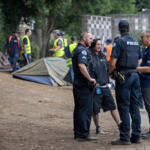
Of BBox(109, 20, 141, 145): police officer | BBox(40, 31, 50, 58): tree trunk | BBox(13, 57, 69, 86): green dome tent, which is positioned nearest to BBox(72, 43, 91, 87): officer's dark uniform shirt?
BBox(109, 20, 141, 145): police officer

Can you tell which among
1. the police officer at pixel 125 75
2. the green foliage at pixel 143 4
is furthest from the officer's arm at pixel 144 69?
the green foliage at pixel 143 4

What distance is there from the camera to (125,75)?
7113mm

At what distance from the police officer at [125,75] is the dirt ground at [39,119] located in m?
0.51

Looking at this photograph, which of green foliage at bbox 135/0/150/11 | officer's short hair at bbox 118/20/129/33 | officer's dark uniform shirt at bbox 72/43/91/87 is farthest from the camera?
green foliage at bbox 135/0/150/11

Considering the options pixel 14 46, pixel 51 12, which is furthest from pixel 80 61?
pixel 51 12

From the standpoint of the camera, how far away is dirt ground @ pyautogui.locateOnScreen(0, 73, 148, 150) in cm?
739

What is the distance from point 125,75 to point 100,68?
3.99 ft

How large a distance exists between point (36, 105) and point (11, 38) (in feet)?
20.0

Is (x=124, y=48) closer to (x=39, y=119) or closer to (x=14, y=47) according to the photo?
(x=39, y=119)

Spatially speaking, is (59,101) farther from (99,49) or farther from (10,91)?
(99,49)

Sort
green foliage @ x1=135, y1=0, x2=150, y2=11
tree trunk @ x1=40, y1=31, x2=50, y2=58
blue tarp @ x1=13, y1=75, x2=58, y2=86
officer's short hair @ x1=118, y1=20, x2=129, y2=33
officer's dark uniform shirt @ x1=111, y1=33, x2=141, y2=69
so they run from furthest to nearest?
1. green foliage @ x1=135, y1=0, x2=150, y2=11
2. tree trunk @ x1=40, y1=31, x2=50, y2=58
3. blue tarp @ x1=13, y1=75, x2=58, y2=86
4. officer's short hair @ x1=118, y1=20, x2=129, y2=33
5. officer's dark uniform shirt @ x1=111, y1=33, x2=141, y2=69

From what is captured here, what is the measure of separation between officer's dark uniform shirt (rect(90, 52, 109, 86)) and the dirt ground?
3.46 feet

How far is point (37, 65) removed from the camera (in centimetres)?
1612

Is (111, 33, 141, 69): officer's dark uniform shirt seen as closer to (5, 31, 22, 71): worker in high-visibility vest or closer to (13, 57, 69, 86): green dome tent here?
(13, 57, 69, 86): green dome tent
